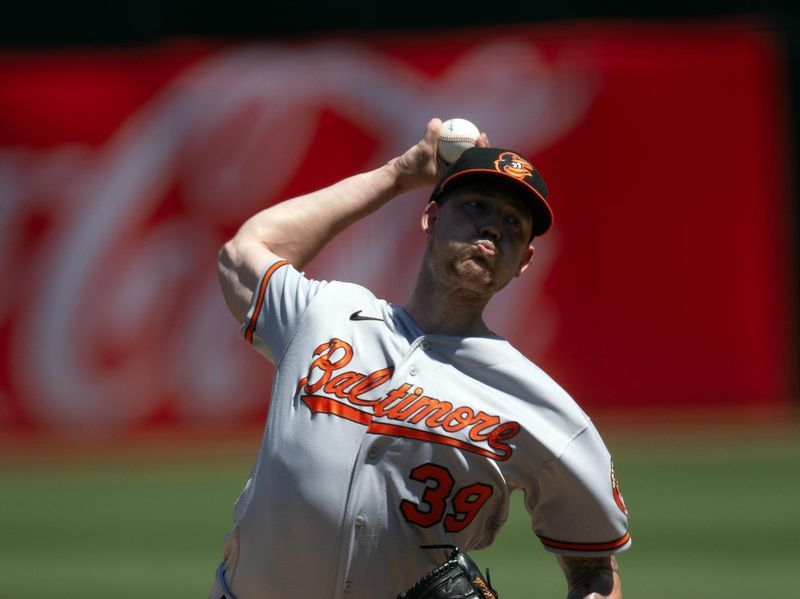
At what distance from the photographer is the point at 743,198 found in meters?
11.1

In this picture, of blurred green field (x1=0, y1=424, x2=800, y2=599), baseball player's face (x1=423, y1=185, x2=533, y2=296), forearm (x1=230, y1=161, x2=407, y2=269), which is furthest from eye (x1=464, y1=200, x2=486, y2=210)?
blurred green field (x1=0, y1=424, x2=800, y2=599)

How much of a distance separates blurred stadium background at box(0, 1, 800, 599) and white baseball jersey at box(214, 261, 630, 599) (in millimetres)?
7693

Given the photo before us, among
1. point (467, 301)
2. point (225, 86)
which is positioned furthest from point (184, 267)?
point (467, 301)

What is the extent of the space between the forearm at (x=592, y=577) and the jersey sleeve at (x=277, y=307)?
88 centimetres

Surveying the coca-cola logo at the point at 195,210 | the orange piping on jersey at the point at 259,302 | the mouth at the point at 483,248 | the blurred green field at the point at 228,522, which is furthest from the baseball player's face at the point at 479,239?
the coca-cola logo at the point at 195,210

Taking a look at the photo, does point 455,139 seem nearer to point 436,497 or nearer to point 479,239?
point 479,239

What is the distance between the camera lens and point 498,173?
3.11m

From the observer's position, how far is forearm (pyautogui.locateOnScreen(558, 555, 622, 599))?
3.04 m

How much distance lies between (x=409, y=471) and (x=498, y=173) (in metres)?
0.75

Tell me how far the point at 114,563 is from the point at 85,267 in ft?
14.0

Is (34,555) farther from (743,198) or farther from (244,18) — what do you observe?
(244,18)

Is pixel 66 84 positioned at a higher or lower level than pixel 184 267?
higher

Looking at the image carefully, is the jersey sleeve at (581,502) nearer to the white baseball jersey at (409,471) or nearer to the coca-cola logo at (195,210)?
the white baseball jersey at (409,471)

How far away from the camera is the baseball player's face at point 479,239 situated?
3.12m
